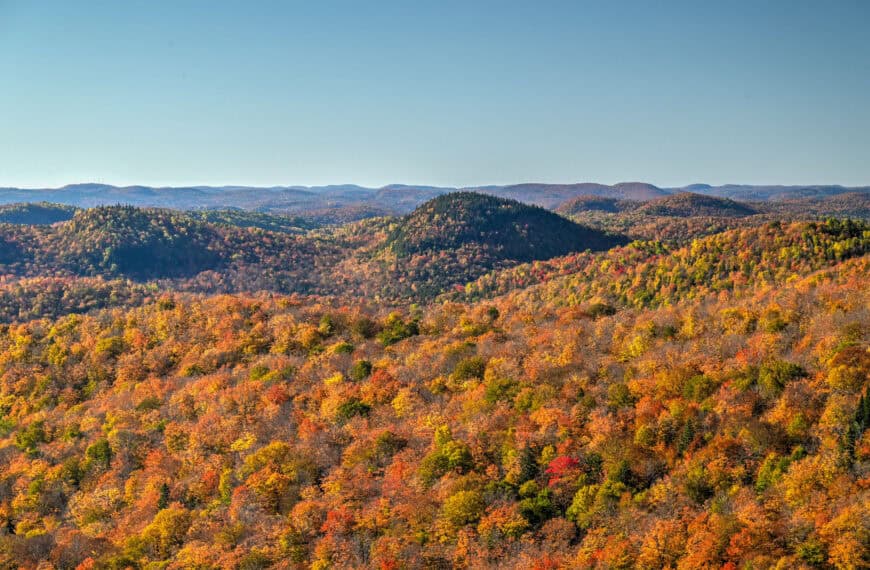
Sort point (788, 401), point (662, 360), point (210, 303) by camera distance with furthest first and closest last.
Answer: point (210, 303)
point (662, 360)
point (788, 401)

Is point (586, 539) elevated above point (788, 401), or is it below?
below

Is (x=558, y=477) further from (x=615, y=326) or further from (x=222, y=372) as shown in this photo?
(x=222, y=372)

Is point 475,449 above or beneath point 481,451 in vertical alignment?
above

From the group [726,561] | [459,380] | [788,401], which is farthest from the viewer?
[459,380]

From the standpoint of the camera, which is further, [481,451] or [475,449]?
[475,449]

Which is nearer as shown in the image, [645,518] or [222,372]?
[645,518]

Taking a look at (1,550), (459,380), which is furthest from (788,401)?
(1,550)

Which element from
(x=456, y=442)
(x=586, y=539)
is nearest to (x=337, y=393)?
(x=456, y=442)

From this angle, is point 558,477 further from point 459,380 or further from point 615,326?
point 615,326

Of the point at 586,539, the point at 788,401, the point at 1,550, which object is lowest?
the point at 1,550
